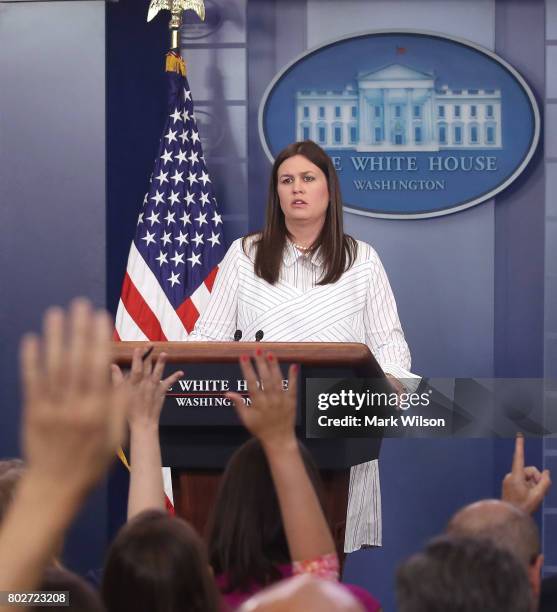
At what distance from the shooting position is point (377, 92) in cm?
542

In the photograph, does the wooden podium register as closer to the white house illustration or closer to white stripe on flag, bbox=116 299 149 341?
white stripe on flag, bbox=116 299 149 341

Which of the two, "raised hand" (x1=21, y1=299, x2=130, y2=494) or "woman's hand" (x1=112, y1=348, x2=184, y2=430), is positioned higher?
"raised hand" (x1=21, y1=299, x2=130, y2=494)

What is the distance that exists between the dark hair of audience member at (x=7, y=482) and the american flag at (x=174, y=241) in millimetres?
2724

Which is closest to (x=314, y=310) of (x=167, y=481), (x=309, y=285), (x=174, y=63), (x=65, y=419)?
(x=309, y=285)

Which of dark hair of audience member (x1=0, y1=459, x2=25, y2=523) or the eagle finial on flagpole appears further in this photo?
the eagle finial on flagpole

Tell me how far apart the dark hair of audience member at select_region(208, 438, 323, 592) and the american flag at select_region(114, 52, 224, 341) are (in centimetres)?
286

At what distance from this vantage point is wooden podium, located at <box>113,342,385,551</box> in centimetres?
266

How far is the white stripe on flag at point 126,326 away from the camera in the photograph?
4902mm

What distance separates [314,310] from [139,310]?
1569mm

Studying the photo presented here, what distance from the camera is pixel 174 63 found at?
16.5 ft

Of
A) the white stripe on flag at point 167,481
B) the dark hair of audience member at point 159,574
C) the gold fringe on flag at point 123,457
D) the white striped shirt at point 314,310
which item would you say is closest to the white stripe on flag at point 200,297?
the gold fringe on flag at point 123,457

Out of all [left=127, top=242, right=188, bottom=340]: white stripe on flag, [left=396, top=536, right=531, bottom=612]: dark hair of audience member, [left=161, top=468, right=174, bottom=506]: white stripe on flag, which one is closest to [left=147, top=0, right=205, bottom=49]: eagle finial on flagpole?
[left=127, top=242, right=188, bottom=340]: white stripe on flag

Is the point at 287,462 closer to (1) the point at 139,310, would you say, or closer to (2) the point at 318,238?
(2) the point at 318,238

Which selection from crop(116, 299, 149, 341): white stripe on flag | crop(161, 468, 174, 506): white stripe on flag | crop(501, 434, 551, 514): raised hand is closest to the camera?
crop(501, 434, 551, 514): raised hand
